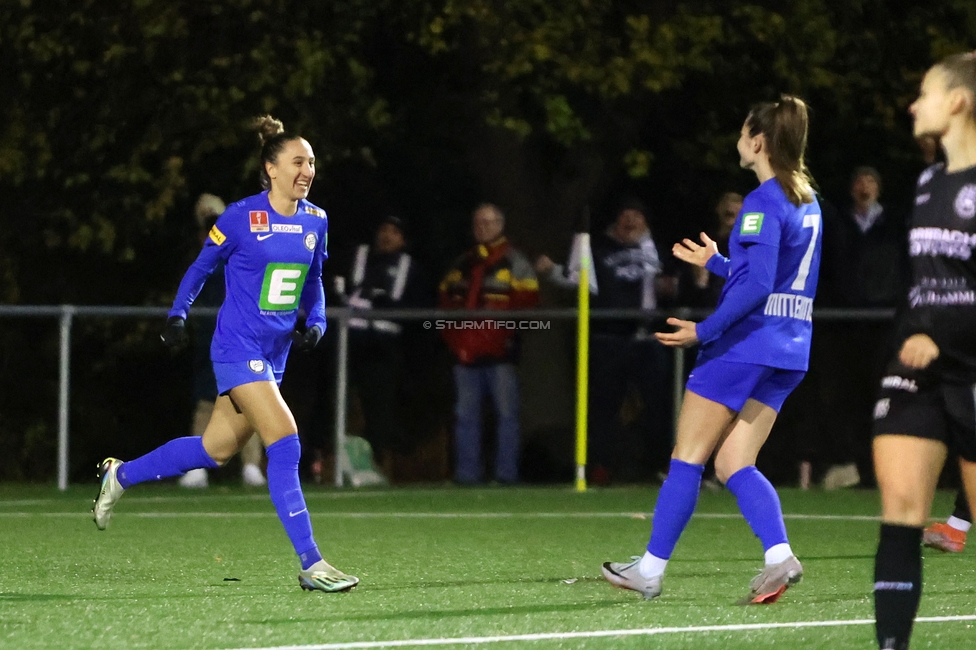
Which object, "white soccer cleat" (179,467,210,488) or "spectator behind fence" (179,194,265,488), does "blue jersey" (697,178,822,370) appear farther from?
"white soccer cleat" (179,467,210,488)

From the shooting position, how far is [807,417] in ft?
50.0

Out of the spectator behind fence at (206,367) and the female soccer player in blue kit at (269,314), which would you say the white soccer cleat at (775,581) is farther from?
the spectator behind fence at (206,367)

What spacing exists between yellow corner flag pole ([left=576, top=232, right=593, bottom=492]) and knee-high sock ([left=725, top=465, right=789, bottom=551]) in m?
6.45

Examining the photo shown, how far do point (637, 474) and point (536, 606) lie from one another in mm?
7483

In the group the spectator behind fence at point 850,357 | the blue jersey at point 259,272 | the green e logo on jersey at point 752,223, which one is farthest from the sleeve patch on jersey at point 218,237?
the spectator behind fence at point 850,357

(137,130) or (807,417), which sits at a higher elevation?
(137,130)

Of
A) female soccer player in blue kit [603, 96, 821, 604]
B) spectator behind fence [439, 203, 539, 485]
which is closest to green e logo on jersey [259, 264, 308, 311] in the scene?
female soccer player in blue kit [603, 96, 821, 604]

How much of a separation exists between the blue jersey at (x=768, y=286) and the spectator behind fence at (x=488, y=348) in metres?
6.78

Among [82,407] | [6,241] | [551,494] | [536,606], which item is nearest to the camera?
[536,606]

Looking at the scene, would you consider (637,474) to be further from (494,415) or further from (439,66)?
(439,66)

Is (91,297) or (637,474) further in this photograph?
(91,297)

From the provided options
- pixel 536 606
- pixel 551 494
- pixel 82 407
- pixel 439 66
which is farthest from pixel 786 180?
pixel 439 66

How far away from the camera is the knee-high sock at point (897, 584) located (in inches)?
232

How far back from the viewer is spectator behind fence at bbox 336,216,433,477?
15141 millimetres
